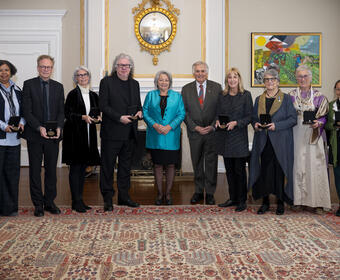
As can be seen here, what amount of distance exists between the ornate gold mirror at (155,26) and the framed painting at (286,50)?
1555 mm

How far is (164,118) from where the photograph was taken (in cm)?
409

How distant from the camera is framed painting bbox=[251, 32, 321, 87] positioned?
22.4 feet

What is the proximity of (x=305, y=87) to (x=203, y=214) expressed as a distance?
1670 mm

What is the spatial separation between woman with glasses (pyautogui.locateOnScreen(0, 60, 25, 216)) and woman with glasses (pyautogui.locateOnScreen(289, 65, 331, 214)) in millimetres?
2793

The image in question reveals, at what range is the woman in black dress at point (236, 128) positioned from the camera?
383 cm

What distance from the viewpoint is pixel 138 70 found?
674 cm

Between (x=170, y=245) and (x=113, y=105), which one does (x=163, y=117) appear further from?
(x=170, y=245)

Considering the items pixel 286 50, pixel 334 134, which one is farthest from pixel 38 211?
pixel 286 50

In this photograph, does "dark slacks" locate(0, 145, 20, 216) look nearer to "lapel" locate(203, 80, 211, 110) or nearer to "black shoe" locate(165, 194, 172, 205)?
"black shoe" locate(165, 194, 172, 205)

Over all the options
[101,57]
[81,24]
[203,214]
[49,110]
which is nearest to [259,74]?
[101,57]

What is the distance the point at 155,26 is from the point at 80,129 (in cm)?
356

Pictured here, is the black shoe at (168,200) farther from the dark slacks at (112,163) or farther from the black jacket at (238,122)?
the black jacket at (238,122)

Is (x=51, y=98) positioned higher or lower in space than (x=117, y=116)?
higher

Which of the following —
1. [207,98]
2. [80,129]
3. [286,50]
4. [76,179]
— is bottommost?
[76,179]
